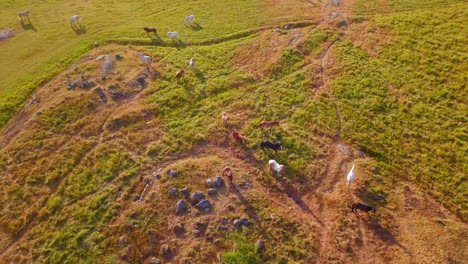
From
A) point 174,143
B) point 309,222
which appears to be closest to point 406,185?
point 309,222

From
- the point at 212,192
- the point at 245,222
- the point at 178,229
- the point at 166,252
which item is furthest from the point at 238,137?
the point at 166,252

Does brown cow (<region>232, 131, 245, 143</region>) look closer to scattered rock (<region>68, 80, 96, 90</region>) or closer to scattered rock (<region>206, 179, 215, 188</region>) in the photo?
scattered rock (<region>206, 179, 215, 188</region>)

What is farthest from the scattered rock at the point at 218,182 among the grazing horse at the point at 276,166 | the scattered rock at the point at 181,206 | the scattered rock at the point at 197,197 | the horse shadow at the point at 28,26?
the horse shadow at the point at 28,26

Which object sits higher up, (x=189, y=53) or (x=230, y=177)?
(x=189, y=53)

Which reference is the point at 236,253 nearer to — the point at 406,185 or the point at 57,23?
the point at 406,185

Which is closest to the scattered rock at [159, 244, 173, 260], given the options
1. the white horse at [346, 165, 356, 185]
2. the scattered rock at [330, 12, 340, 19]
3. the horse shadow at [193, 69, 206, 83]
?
the white horse at [346, 165, 356, 185]
